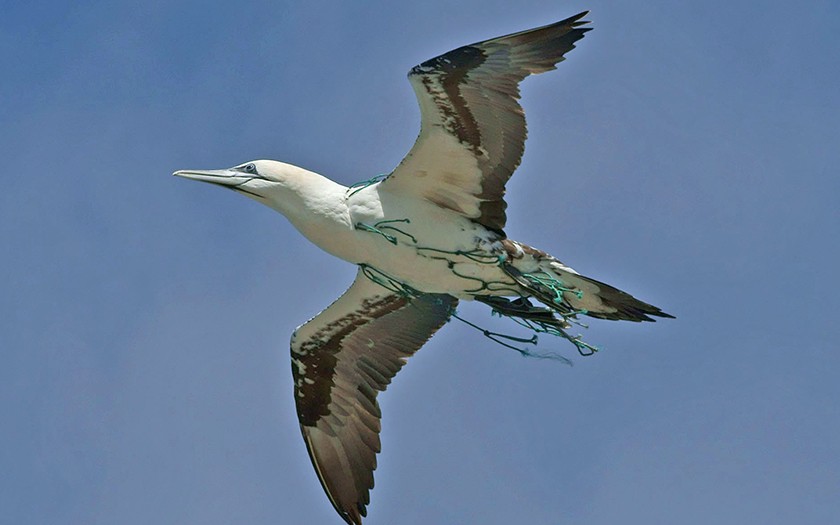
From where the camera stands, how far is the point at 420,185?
13.3 m

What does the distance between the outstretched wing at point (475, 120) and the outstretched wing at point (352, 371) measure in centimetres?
155

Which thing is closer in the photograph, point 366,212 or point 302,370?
point 366,212

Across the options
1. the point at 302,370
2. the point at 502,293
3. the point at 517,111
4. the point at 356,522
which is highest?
the point at 517,111

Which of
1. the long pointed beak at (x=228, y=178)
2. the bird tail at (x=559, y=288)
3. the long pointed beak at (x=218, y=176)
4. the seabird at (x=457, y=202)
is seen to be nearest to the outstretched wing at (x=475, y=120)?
the seabird at (x=457, y=202)

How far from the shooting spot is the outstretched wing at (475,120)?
41.2 feet

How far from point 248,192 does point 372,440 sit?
3288 mm

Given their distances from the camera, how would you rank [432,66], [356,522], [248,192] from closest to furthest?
[432,66] < [248,192] < [356,522]

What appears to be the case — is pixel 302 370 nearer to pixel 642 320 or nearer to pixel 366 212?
pixel 366 212

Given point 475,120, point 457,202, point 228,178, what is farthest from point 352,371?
point 475,120

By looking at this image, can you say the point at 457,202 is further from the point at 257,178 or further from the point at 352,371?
the point at 352,371

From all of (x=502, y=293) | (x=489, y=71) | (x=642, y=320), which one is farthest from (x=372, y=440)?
(x=489, y=71)

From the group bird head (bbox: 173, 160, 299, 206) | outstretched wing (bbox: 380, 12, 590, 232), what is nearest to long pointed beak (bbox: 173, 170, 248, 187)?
bird head (bbox: 173, 160, 299, 206)

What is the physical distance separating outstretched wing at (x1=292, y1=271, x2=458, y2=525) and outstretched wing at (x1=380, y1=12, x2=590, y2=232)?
5.08ft

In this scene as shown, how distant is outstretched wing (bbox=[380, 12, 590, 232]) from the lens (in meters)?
12.5
